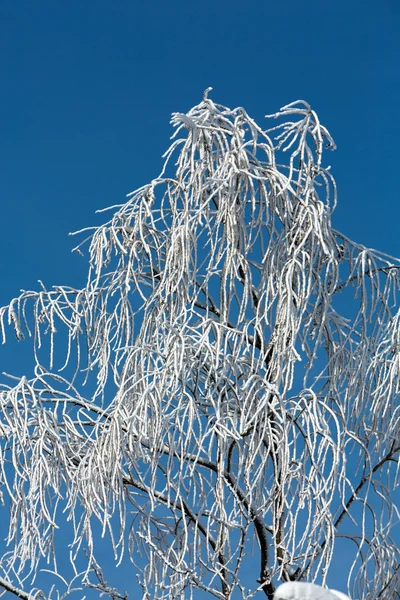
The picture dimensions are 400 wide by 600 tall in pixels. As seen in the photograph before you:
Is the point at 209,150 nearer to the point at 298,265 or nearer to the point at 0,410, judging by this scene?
the point at 298,265

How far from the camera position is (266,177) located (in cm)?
354

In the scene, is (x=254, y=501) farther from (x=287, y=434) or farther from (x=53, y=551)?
(x=53, y=551)

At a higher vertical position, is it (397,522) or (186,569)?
(397,522)

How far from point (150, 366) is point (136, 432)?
245 mm

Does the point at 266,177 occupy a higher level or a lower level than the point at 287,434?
higher

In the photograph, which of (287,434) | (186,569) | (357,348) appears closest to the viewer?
(287,434)

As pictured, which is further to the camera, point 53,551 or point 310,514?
point 53,551

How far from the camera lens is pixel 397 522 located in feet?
12.6

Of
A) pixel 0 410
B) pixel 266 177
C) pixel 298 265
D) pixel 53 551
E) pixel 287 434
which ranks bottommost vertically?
pixel 53 551

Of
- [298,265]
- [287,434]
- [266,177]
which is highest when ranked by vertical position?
[266,177]

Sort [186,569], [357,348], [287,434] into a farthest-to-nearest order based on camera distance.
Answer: [357,348] → [186,569] → [287,434]

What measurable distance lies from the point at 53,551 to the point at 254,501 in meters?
0.83

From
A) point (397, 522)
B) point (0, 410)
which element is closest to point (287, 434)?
point (397, 522)

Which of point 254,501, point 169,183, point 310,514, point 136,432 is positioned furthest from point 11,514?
point 169,183
